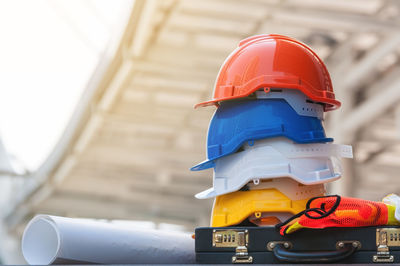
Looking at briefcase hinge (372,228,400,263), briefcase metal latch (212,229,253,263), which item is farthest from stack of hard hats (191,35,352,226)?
briefcase hinge (372,228,400,263)

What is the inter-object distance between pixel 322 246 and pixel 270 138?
0.46m

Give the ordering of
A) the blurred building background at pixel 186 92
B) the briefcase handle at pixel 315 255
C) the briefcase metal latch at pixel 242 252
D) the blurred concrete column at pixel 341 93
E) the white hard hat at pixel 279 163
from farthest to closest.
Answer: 1. the blurred concrete column at pixel 341 93
2. the blurred building background at pixel 186 92
3. the white hard hat at pixel 279 163
4. the briefcase metal latch at pixel 242 252
5. the briefcase handle at pixel 315 255

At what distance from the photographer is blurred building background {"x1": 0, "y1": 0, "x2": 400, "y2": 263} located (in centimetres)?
1060

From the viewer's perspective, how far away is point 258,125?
7.44 feet

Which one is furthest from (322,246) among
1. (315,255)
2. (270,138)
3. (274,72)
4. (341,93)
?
(341,93)

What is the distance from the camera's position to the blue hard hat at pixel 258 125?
2260 mm

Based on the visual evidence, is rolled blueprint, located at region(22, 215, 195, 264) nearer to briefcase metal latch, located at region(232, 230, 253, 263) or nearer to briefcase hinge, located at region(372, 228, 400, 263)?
briefcase metal latch, located at region(232, 230, 253, 263)

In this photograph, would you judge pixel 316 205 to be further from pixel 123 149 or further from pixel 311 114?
pixel 123 149

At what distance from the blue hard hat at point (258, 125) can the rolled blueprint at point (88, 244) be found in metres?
0.38

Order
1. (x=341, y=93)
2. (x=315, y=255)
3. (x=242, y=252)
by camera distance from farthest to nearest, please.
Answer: (x=341, y=93)
(x=242, y=252)
(x=315, y=255)

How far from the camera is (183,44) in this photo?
38.7 feet

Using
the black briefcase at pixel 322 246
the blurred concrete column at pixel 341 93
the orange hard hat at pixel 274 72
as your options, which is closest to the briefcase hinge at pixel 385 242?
the black briefcase at pixel 322 246

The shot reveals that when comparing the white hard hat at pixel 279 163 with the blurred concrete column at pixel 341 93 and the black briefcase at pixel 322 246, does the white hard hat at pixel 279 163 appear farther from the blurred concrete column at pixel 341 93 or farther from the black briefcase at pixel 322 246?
the blurred concrete column at pixel 341 93

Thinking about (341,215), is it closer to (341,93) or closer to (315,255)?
(315,255)
